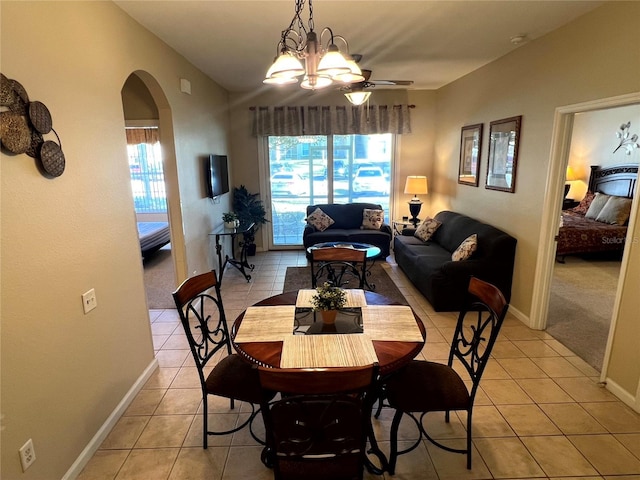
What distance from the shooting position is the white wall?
1606 millimetres

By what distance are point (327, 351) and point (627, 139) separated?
6.61 m

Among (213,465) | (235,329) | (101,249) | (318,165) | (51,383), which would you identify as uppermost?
(318,165)

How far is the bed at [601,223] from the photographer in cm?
532

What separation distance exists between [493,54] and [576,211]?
3.88 metres

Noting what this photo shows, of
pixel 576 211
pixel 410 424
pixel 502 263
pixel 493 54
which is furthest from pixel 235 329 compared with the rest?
pixel 576 211

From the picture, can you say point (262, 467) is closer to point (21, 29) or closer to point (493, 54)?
point (21, 29)

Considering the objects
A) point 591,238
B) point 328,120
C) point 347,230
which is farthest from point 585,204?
point 328,120

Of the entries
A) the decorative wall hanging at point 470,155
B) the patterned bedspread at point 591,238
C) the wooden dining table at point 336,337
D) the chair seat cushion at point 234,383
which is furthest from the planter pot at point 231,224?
the patterned bedspread at point 591,238

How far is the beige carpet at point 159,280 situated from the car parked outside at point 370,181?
11.2 feet

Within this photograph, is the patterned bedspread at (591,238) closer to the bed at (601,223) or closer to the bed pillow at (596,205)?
the bed at (601,223)

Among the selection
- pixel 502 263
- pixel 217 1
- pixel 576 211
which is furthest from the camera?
pixel 576 211

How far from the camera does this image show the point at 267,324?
208 cm

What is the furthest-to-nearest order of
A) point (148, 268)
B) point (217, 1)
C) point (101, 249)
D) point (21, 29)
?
point (148, 268) → point (217, 1) → point (101, 249) → point (21, 29)

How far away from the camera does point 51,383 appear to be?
1.81 m
